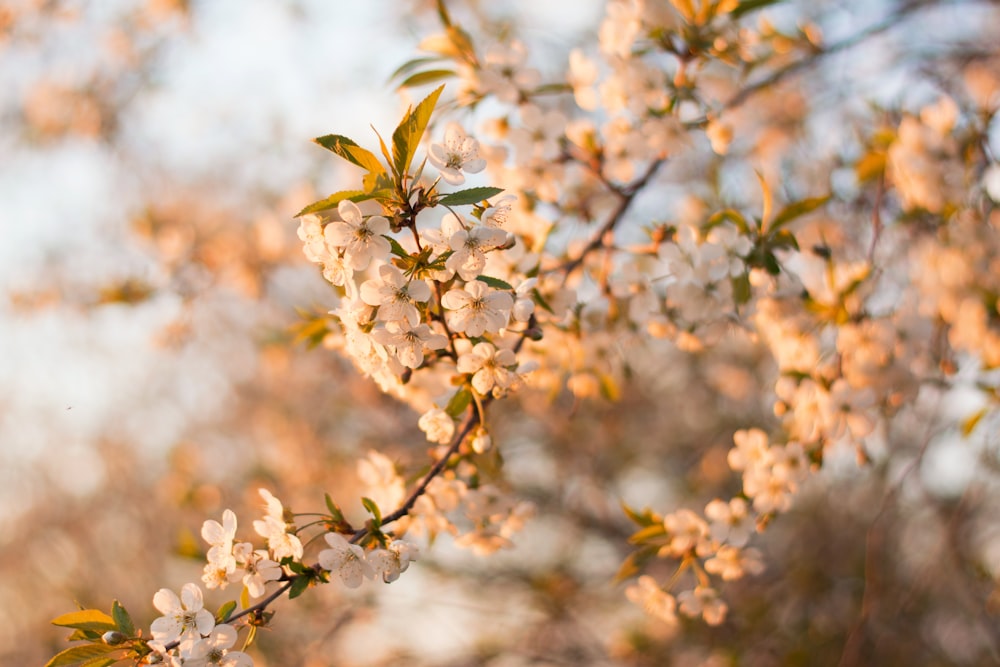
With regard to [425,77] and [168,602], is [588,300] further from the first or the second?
[168,602]

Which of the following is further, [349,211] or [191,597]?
[191,597]

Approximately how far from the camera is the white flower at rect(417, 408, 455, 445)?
135 cm

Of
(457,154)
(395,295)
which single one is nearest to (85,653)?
(395,295)

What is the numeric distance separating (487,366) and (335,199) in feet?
1.21

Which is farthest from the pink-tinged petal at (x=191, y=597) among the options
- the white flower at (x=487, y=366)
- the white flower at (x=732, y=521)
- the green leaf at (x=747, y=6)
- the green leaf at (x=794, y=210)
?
the green leaf at (x=747, y=6)

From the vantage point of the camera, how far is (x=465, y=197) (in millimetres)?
1103

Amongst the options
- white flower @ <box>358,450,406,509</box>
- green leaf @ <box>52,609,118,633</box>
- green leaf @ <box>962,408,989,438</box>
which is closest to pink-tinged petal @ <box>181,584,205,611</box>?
green leaf @ <box>52,609,118,633</box>

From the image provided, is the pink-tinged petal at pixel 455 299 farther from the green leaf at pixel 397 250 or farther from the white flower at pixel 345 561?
the white flower at pixel 345 561

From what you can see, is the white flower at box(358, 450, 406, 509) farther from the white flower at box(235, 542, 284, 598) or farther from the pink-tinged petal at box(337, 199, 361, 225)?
the pink-tinged petal at box(337, 199, 361, 225)

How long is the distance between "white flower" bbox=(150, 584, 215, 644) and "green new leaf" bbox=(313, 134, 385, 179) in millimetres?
675

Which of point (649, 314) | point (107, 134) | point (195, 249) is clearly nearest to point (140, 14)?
point (107, 134)

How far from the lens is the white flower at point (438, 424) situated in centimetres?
135

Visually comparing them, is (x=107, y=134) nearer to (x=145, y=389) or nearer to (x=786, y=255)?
(x=145, y=389)

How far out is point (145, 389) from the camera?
6.45 m
